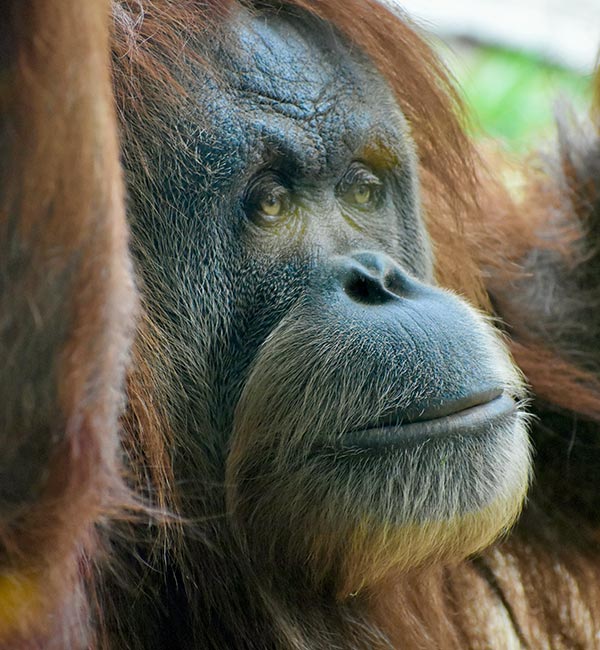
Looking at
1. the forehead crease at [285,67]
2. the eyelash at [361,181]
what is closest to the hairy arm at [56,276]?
the forehead crease at [285,67]

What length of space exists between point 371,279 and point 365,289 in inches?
0.7

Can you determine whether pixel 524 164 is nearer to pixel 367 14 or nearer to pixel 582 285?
pixel 582 285

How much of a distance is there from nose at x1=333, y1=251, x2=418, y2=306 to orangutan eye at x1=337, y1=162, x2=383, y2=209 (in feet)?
0.58

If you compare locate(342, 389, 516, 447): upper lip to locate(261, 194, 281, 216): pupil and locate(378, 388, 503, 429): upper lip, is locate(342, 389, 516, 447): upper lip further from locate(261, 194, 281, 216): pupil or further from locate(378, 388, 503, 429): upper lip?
locate(261, 194, 281, 216): pupil

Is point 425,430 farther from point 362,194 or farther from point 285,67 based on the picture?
point 285,67

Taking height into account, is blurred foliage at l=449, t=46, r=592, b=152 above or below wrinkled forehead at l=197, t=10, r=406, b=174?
below

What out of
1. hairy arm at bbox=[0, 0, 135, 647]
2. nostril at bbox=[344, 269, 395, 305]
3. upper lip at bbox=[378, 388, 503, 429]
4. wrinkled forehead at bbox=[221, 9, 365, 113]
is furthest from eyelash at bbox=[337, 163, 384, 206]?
hairy arm at bbox=[0, 0, 135, 647]

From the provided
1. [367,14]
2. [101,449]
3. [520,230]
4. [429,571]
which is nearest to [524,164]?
[520,230]

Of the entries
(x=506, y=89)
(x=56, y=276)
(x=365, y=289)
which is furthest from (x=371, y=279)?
(x=506, y=89)

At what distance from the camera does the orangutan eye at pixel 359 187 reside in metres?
1.78

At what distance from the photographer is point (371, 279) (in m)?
1.58

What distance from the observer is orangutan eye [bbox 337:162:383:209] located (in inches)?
70.2

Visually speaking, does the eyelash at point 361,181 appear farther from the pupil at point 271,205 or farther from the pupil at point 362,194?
the pupil at point 271,205

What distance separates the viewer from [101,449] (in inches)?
46.4
